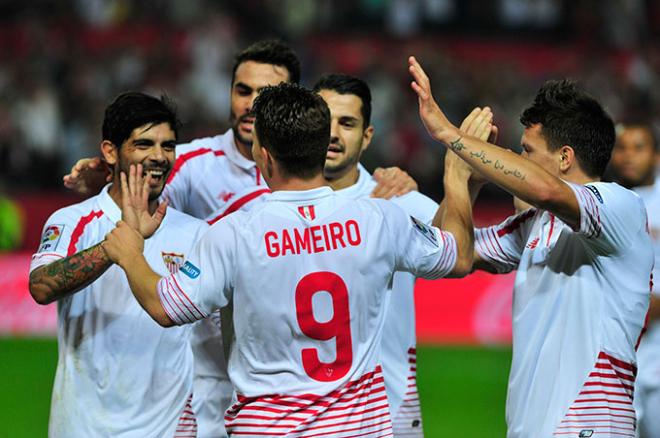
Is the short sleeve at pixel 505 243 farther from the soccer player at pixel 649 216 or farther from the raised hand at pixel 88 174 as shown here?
the soccer player at pixel 649 216

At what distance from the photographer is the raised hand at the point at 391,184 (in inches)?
233

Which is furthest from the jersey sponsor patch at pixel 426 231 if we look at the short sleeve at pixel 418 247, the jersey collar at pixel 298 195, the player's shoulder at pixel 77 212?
the player's shoulder at pixel 77 212

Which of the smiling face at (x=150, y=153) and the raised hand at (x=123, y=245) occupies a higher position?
the smiling face at (x=150, y=153)

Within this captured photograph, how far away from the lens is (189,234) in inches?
211

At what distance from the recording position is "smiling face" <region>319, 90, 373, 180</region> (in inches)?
234

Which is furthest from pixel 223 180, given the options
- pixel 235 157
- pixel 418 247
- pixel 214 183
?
pixel 418 247

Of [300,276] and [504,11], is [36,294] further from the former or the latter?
[504,11]

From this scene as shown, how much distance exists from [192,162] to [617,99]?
13426mm

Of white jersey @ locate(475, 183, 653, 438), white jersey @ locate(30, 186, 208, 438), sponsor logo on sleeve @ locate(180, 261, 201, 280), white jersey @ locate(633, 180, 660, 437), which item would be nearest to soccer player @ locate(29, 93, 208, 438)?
white jersey @ locate(30, 186, 208, 438)

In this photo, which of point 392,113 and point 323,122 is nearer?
point 323,122

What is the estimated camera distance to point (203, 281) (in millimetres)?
4387

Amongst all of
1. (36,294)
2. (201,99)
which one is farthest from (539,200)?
(201,99)

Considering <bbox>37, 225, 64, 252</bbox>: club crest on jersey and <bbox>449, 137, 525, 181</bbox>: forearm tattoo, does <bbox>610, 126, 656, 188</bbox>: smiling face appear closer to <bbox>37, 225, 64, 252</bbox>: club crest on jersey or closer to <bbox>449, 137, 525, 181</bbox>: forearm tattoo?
<bbox>449, 137, 525, 181</bbox>: forearm tattoo

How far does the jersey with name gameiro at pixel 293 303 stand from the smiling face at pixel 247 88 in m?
1.92
